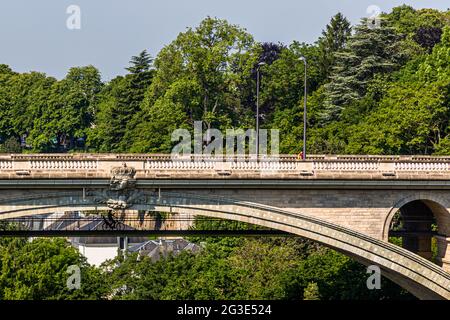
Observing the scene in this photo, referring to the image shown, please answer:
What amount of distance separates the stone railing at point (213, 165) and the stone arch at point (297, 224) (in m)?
1.24

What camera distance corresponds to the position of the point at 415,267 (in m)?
62.1

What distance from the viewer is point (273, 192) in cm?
5991

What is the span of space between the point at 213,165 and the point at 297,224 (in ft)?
15.9

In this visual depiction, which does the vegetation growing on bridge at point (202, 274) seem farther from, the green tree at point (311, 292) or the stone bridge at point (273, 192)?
the stone bridge at point (273, 192)

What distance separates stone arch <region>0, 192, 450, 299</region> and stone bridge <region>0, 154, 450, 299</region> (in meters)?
0.05

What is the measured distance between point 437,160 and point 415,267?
5190 mm

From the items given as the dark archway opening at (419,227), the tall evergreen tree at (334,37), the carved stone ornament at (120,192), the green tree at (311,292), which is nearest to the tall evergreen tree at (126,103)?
the tall evergreen tree at (334,37)

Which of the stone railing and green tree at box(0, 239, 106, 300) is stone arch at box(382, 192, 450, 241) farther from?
green tree at box(0, 239, 106, 300)

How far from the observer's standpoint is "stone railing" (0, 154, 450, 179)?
57.3 meters
